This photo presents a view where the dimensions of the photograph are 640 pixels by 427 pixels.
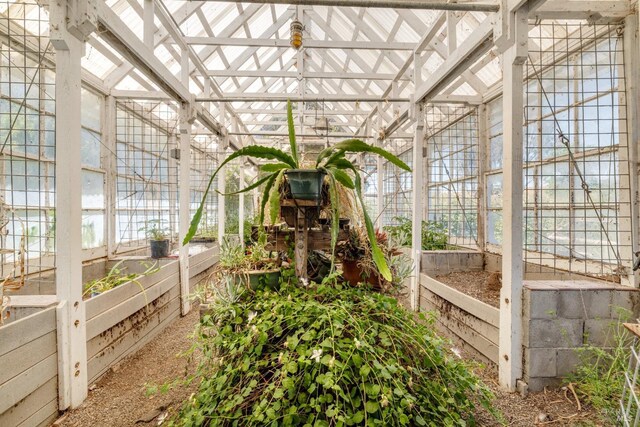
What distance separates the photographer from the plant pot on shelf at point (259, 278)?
1487mm

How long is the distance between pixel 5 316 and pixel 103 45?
3.01 metres

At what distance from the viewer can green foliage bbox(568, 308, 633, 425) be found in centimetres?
156

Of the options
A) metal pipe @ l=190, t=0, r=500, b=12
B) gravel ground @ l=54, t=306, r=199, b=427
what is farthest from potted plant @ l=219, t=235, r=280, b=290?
metal pipe @ l=190, t=0, r=500, b=12

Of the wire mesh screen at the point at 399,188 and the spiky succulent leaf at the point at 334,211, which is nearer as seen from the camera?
the spiky succulent leaf at the point at 334,211

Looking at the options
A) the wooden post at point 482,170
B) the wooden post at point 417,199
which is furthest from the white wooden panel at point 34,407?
the wooden post at point 482,170

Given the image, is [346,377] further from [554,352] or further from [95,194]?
[95,194]

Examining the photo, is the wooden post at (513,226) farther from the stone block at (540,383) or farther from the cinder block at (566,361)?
the cinder block at (566,361)

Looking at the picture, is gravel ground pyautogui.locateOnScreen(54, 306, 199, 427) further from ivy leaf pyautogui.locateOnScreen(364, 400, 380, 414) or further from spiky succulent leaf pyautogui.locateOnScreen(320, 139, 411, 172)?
spiky succulent leaf pyautogui.locateOnScreen(320, 139, 411, 172)

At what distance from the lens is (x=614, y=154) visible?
246 cm

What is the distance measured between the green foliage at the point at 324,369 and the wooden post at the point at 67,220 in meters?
0.87

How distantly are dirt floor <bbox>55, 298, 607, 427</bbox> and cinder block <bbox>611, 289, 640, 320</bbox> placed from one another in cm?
55

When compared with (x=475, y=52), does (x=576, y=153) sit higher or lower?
lower

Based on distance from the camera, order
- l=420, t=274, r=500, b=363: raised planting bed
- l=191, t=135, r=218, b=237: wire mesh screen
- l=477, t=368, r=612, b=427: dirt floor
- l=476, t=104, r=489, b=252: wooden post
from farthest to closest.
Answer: l=191, t=135, r=218, b=237: wire mesh screen → l=476, t=104, r=489, b=252: wooden post → l=420, t=274, r=500, b=363: raised planting bed → l=477, t=368, r=612, b=427: dirt floor

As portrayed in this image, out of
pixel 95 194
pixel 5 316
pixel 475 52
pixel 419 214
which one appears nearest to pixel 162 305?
pixel 5 316
